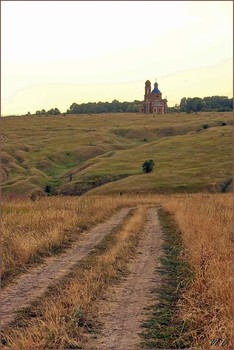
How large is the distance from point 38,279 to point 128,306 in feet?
12.0

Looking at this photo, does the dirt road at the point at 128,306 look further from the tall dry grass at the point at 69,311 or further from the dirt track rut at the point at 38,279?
the dirt track rut at the point at 38,279

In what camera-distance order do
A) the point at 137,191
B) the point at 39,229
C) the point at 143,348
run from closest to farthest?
the point at 143,348 → the point at 39,229 → the point at 137,191

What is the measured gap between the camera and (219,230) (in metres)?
18.7

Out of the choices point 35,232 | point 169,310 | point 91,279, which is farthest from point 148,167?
point 169,310

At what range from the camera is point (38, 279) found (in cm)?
1372

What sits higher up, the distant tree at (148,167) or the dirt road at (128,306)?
the distant tree at (148,167)

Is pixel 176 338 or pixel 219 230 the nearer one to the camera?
pixel 176 338

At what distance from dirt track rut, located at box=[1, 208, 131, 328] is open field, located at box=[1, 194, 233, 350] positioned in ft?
1.05

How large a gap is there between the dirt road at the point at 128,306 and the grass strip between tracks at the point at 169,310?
197mm

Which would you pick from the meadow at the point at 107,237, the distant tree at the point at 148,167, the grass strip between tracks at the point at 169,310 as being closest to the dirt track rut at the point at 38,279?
the meadow at the point at 107,237

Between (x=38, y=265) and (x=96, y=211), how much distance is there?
53.6 feet

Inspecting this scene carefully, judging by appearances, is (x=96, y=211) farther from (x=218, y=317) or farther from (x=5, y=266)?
(x=218, y=317)

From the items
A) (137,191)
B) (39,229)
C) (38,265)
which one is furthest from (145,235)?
(137,191)

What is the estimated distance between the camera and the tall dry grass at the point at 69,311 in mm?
8297
